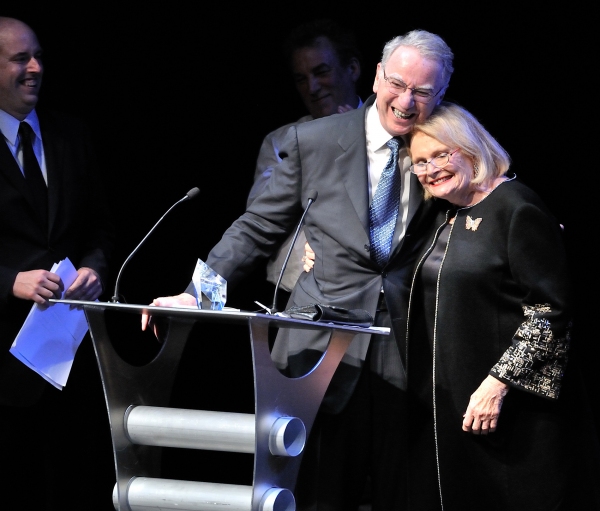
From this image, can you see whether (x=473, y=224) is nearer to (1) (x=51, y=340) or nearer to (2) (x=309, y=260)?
(2) (x=309, y=260)

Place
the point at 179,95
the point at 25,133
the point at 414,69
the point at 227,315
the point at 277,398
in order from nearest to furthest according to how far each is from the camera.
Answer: the point at 227,315, the point at 277,398, the point at 414,69, the point at 25,133, the point at 179,95

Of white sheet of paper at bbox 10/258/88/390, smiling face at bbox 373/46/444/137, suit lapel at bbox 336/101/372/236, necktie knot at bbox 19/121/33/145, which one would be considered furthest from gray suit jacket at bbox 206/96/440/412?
necktie knot at bbox 19/121/33/145

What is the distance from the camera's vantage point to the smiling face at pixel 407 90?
278cm

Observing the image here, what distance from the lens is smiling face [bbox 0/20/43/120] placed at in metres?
3.36

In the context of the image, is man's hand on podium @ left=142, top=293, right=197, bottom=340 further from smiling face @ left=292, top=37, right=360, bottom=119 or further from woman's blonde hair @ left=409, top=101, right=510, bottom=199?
smiling face @ left=292, top=37, right=360, bottom=119

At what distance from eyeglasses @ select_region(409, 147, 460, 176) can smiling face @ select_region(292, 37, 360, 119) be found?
1.16 meters

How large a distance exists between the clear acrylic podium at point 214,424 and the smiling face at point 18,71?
3.76ft

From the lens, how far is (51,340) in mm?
2852

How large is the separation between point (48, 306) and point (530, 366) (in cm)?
143

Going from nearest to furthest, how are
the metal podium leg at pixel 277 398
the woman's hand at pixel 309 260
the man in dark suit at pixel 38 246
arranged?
the metal podium leg at pixel 277 398 → the woman's hand at pixel 309 260 → the man in dark suit at pixel 38 246

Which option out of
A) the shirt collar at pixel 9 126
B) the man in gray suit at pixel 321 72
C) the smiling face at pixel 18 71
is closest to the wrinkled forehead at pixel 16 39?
the smiling face at pixel 18 71

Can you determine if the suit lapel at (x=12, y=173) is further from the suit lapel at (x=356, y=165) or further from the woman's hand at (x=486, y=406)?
the woman's hand at (x=486, y=406)

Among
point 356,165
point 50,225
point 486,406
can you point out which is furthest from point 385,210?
point 50,225

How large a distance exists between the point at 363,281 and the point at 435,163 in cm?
41
